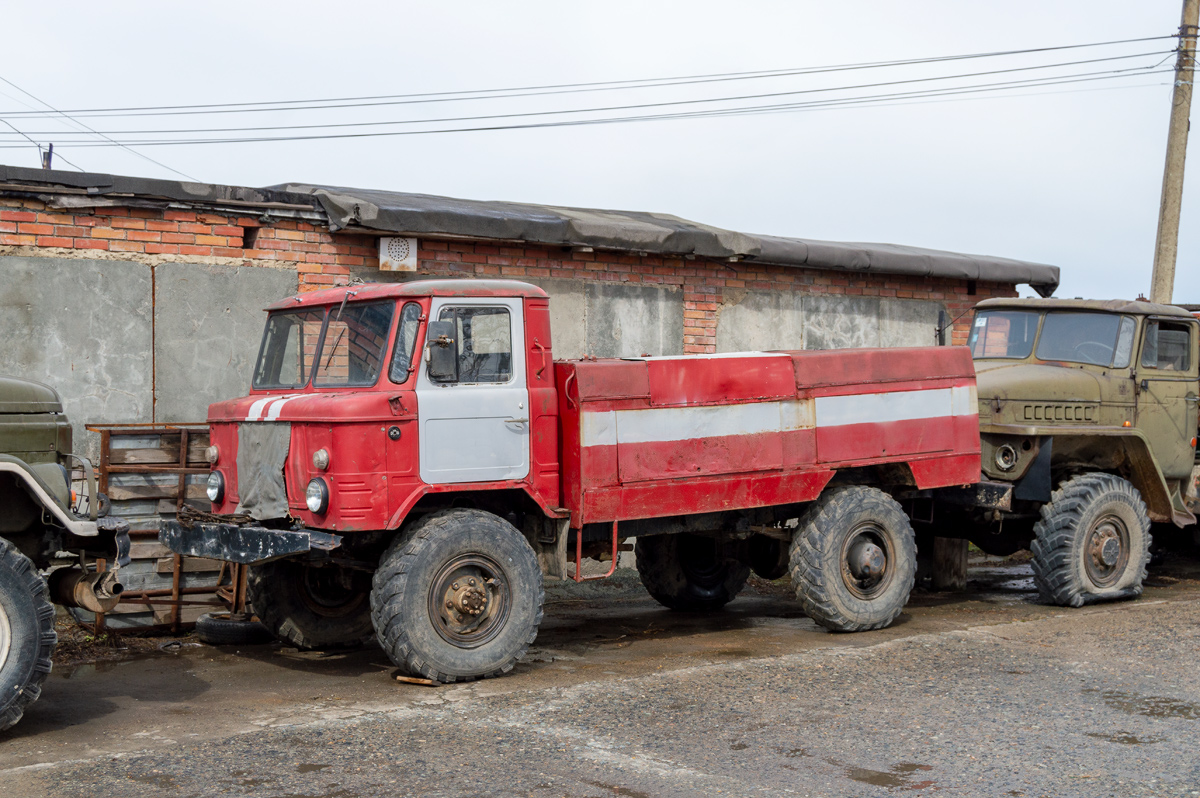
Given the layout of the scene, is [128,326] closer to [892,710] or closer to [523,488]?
[523,488]

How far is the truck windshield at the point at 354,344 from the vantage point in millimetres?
7234

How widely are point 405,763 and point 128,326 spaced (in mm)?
5169

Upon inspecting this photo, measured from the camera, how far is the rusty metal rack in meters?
8.64

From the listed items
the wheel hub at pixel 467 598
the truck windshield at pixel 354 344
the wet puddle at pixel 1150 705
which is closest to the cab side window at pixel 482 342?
the truck windshield at pixel 354 344

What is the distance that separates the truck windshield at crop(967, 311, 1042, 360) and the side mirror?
557cm

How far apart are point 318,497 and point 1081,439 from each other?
6620 millimetres

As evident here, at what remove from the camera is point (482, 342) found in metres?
7.35

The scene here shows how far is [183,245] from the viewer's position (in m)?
9.42

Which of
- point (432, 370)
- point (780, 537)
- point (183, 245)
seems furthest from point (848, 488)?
point (183, 245)

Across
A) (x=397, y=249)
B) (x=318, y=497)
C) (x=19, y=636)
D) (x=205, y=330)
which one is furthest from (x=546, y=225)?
(x=19, y=636)

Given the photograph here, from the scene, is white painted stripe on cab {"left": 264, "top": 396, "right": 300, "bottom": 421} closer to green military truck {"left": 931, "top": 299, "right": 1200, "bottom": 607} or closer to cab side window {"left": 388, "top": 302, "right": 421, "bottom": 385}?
cab side window {"left": 388, "top": 302, "right": 421, "bottom": 385}

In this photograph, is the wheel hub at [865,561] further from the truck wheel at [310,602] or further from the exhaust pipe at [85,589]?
the exhaust pipe at [85,589]

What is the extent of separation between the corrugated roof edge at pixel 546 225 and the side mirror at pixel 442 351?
2.98m

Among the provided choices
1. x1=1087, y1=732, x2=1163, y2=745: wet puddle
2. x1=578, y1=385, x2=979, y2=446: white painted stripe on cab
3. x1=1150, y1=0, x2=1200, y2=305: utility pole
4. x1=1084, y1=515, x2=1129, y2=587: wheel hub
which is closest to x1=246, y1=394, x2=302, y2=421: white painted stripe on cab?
x1=578, y1=385, x2=979, y2=446: white painted stripe on cab
